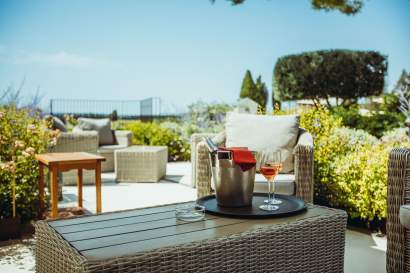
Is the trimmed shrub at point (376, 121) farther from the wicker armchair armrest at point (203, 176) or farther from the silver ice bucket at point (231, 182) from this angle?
the silver ice bucket at point (231, 182)

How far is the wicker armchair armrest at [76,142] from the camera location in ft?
16.3

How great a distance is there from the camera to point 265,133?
3.23 metres

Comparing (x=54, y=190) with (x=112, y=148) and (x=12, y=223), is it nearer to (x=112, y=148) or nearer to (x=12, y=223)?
(x=12, y=223)

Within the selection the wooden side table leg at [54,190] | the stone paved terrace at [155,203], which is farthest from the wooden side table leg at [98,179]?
the stone paved terrace at [155,203]

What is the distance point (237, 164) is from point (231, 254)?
491mm

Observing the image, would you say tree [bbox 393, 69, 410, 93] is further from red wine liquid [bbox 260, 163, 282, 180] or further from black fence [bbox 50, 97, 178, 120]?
red wine liquid [bbox 260, 163, 282, 180]

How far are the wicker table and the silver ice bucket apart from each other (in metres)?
0.18

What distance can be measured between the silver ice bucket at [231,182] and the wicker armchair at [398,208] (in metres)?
0.84

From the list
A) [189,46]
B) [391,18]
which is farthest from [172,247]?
[189,46]

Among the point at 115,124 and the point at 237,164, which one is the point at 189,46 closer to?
the point at 115,124

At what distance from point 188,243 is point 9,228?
221cm

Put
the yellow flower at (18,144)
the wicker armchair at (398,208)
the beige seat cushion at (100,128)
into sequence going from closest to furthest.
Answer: the wicker armchair at (398,208)
the yellow flower at (18,144)
the beige seat cushion at (100,128)

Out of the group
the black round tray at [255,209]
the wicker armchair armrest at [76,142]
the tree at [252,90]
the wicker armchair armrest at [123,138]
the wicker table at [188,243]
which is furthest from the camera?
the tree at [252,90]

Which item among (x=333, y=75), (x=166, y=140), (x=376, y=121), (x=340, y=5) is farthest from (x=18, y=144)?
(x=333, y=75)
